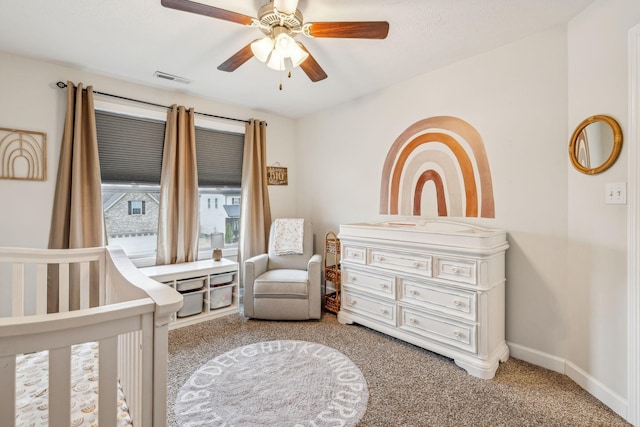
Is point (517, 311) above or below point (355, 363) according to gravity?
above

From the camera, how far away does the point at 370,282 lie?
2699 mm

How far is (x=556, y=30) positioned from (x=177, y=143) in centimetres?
341

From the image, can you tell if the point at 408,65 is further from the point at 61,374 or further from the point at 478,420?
the point at 61,374

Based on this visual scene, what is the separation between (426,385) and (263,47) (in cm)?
236

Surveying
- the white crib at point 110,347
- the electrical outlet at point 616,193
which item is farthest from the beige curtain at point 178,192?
the electrical outlet at point 616,193

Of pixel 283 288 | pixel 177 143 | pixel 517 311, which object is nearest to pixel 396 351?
pixel 517 311

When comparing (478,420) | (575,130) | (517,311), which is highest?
(575,130)

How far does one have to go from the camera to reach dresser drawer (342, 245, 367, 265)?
2754 mm

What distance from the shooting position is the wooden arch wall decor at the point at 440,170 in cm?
246

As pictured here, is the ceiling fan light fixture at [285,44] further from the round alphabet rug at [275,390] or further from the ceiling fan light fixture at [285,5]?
the round alphabet rug at [275,390]

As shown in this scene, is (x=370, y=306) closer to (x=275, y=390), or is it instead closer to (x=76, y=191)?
(x=275, y=390)

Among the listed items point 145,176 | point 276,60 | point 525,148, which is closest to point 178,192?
point 145,176

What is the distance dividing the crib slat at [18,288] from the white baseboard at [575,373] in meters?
3.20

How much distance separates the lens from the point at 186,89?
3.15 metres
